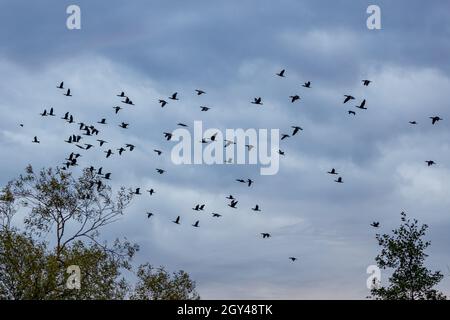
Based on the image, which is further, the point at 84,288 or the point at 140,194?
the point at 140,194

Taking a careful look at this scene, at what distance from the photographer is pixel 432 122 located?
56.7m

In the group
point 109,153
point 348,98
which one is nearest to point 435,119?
point 348,98

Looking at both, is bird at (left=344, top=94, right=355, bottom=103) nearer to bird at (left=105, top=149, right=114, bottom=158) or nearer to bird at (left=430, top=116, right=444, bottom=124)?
bird at (left=430, top=116, right=444, bottom=124)

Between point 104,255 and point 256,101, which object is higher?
point 256,101

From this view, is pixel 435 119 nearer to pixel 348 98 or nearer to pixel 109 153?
pixel 348 98

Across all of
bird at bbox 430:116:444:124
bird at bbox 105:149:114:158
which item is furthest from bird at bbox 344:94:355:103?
bird at bbox 105:149:114:158

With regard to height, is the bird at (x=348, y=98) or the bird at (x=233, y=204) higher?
the bird at (x=348, y=98)

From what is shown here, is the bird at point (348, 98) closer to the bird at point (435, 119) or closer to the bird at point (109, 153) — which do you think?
the bird at point (435, 119)

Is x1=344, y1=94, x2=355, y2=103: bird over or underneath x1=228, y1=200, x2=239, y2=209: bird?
over

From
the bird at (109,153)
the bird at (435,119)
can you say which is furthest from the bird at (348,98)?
the bird at (109,153)

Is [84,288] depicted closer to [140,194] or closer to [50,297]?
[50,297]
